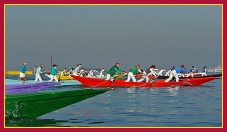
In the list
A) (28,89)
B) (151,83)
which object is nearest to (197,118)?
(28,89)

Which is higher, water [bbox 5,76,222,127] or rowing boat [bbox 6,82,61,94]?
rowing boat [bbox 6,82,61,94]

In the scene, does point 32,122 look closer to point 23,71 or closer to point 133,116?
point 133,116

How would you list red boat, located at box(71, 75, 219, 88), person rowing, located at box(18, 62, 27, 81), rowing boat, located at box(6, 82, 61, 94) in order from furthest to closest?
red boat, located at box(71, 75, 219, 88) → person rowing, located at box(18, 62, 27, 81) → rowing boat, located at box(6, 82, 61, 94)

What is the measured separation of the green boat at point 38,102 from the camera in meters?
13.3

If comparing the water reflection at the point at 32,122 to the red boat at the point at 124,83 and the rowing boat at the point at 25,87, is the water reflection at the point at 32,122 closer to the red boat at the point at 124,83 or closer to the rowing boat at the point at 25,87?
the rowing boat at the point at 25,87

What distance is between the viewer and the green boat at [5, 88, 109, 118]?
524 inches

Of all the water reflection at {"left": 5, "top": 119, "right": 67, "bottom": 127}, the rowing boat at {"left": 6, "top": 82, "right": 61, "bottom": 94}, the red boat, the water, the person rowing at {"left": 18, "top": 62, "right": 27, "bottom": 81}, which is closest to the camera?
the water reflection at {"left": 5, "top": 119, "right": 67, "bottom": 127}

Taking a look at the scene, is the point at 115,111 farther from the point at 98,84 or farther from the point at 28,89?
the point at 98,84

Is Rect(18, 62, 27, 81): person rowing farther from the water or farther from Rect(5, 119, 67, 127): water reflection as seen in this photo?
Rect(5, 119, 67, 127): water reflection

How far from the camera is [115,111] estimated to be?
16.5m

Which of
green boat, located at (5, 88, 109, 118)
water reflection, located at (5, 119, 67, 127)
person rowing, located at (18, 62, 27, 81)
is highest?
person rowing, located at (18, 62, 27, 81)

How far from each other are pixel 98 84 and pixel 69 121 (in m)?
16.5

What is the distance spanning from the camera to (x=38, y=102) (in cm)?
1345

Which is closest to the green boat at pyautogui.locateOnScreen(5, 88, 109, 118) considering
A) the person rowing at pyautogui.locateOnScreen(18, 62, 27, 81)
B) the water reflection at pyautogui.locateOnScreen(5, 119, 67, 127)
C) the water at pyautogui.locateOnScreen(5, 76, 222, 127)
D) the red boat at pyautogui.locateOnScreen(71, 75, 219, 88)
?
the water reflection at pyautogui.locateOnScreen(5, 119, 67, 127)
